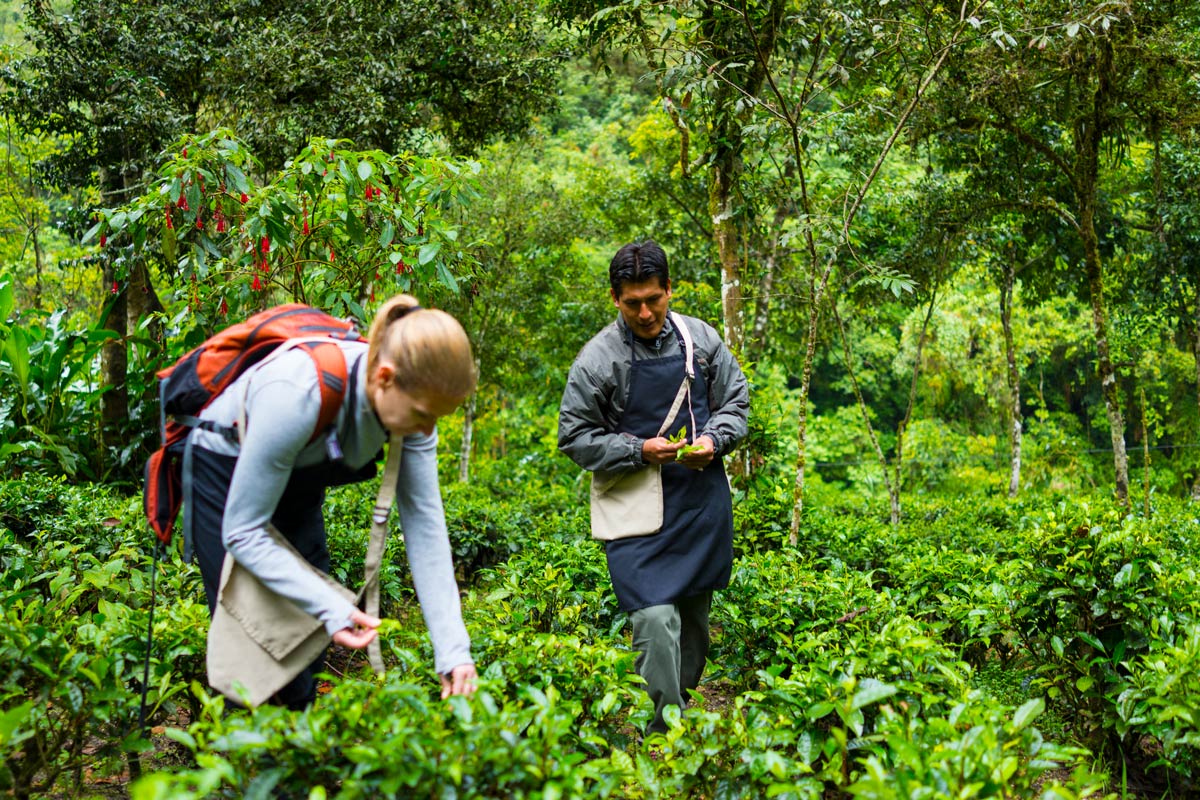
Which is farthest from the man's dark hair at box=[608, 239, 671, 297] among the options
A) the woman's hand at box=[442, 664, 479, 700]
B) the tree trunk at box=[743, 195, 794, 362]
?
the tree trunk at box=[743, 195, 794, 362]

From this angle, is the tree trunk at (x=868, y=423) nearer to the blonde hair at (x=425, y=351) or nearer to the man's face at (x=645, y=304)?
the man's face at (x=645, y=304)

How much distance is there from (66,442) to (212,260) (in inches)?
145

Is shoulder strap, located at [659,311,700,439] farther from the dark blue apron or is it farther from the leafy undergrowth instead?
the leafy undergrowth

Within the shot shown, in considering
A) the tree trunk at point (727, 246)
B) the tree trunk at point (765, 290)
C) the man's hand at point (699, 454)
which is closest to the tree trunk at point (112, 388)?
the tree trunk at point (727, 246)

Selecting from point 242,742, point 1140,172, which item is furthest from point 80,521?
point 1140,172

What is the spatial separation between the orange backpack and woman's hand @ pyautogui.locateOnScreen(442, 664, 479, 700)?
554 mm

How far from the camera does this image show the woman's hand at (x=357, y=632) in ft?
6.23

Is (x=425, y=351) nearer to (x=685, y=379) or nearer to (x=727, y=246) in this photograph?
(x=685, y=379)

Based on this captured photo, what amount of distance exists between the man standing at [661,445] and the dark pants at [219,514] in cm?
101

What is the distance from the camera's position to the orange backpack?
2.08 m

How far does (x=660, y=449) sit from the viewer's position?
3049 millimetres

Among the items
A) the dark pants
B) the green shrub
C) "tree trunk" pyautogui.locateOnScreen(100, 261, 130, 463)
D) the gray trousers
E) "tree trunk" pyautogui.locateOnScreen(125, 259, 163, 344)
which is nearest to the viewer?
the dark pants

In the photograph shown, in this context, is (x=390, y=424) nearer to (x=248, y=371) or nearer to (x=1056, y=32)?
(x=248, y=371)

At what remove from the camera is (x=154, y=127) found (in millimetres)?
8453
